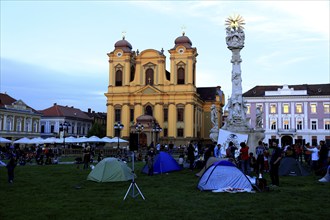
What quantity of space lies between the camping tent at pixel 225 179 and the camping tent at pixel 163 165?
737cm

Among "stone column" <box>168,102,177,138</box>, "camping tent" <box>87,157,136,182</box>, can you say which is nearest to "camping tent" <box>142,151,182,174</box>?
"camping tent" <box>87,157,136,182</box>

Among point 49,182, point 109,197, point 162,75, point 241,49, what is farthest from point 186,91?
point 109,197

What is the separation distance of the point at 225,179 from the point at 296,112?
51864 millimetres

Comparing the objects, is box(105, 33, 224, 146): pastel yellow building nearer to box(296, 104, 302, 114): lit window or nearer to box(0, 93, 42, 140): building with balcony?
box(0, 93, 42, 140): building with balcony

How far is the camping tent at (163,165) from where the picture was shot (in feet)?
68.9

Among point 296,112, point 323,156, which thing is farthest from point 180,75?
point 323,156

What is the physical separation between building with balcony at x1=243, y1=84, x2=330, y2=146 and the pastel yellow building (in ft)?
35.2

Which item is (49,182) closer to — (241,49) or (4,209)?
(4,209)

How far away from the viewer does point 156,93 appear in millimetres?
61844

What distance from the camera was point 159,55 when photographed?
6269cm

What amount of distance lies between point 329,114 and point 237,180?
2081 inches

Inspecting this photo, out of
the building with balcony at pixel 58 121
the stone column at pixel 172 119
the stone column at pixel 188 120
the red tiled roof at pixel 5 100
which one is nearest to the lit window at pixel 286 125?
the stone column at pixel 188 120

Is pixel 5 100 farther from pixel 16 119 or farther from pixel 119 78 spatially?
pixel 119 78

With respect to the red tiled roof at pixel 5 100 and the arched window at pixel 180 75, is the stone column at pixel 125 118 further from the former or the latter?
the red tiled roof at pixel 5 100
